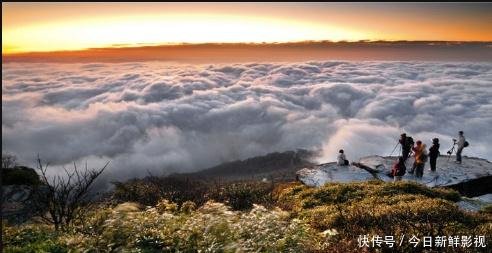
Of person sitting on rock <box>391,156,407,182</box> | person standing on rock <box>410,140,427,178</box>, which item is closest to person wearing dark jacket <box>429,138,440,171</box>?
person standing on rock <box>410,140,427,178</box>

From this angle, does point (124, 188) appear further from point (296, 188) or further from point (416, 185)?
point (416, 185)

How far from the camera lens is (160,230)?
11.6m

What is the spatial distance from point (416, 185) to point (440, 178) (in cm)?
531

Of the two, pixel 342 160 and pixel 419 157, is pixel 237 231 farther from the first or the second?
pixel 342 160

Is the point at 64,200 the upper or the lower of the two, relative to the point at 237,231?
lower

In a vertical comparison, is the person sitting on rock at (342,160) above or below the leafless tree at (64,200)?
below

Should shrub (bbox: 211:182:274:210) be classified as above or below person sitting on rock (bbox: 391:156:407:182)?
below

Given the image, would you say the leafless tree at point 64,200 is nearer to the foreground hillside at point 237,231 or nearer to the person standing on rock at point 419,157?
the foreground hillside at point 237,231

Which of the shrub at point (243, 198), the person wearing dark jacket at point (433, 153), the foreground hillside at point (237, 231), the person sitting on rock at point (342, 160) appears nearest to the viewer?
the foreground hillside at point (237, 231)

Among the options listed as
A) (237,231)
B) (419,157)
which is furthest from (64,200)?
(419,157)

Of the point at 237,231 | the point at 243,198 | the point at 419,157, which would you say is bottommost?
the point at 243,198

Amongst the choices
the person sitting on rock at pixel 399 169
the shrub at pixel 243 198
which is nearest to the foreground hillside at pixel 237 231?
the shrub at pixel 243 198

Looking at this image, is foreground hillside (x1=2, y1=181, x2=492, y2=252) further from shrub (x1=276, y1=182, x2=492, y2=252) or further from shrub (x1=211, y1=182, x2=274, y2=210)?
shrub (x1=211, y1=182, x2=274, y2=210)

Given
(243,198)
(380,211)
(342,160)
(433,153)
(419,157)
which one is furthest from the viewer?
(342,160)
